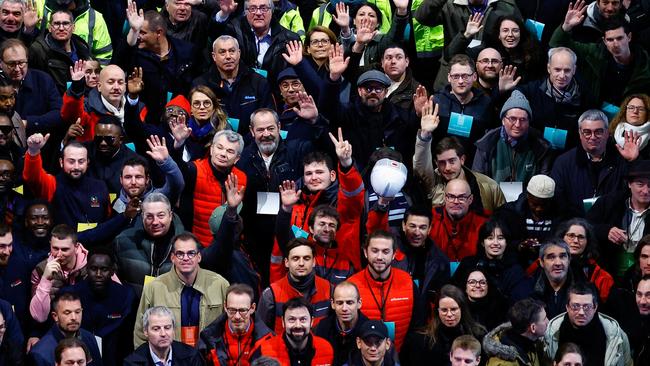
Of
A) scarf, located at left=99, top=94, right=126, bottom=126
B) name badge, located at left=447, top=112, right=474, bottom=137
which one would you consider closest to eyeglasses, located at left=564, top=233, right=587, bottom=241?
name badge, located at left=447, top=112, right=474, bottom=137

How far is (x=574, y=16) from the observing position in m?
14.4

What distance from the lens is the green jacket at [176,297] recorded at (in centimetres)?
1208

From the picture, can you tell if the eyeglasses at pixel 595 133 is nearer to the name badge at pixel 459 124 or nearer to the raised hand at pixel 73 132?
the name badge at pixel 459 124

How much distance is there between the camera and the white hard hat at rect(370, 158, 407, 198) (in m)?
12.5

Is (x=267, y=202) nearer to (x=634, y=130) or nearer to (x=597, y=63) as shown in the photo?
(x=634, y=130)

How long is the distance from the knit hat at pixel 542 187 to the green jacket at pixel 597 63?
1473 mm

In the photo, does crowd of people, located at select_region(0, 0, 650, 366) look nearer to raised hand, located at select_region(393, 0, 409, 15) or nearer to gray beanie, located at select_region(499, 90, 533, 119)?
gray beanie, located at select_region(499, 90, 533, 119)

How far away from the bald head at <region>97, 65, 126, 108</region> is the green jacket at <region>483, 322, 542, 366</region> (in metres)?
3.59

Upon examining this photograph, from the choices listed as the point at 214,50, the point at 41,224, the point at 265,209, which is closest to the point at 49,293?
the point at 41,224

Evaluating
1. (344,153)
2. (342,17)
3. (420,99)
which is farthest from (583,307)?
(342,17)

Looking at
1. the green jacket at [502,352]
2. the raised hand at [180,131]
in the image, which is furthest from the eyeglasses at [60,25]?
the green jacket at [502,352]

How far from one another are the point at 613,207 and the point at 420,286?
162 centimetres

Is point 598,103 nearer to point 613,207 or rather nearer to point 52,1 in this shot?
point 613,207

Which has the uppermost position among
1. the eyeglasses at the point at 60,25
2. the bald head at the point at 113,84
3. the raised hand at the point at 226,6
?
the eyeglasses at the point at 60,25
